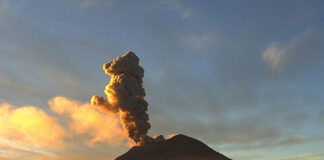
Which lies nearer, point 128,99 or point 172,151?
point 172,151

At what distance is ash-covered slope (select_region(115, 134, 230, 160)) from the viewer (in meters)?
90.5

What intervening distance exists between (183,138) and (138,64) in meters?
23.5

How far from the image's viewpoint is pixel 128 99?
93.2m

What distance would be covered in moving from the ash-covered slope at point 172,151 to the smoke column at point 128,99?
2.48m

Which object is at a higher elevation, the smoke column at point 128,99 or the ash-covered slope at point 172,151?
the smoke column at point 128,99

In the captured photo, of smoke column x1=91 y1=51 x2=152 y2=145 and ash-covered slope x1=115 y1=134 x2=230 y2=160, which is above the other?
smoke column x1=91 y1=51 x2=152 y2=145

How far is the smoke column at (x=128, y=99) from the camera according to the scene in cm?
9319

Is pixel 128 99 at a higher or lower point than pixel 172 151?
higher

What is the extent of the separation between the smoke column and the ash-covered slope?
8.12 feet

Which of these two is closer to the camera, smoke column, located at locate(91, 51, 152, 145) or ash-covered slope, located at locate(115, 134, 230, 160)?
ash-covered slope, located at locate(115, 134, 230, 160)

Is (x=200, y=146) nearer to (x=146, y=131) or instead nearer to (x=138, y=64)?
(x=146, y=131)

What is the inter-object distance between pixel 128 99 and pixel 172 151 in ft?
56.0

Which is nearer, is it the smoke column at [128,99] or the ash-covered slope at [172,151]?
the ash-covered slope at [172,151]

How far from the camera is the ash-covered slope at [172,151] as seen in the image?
297 feet
